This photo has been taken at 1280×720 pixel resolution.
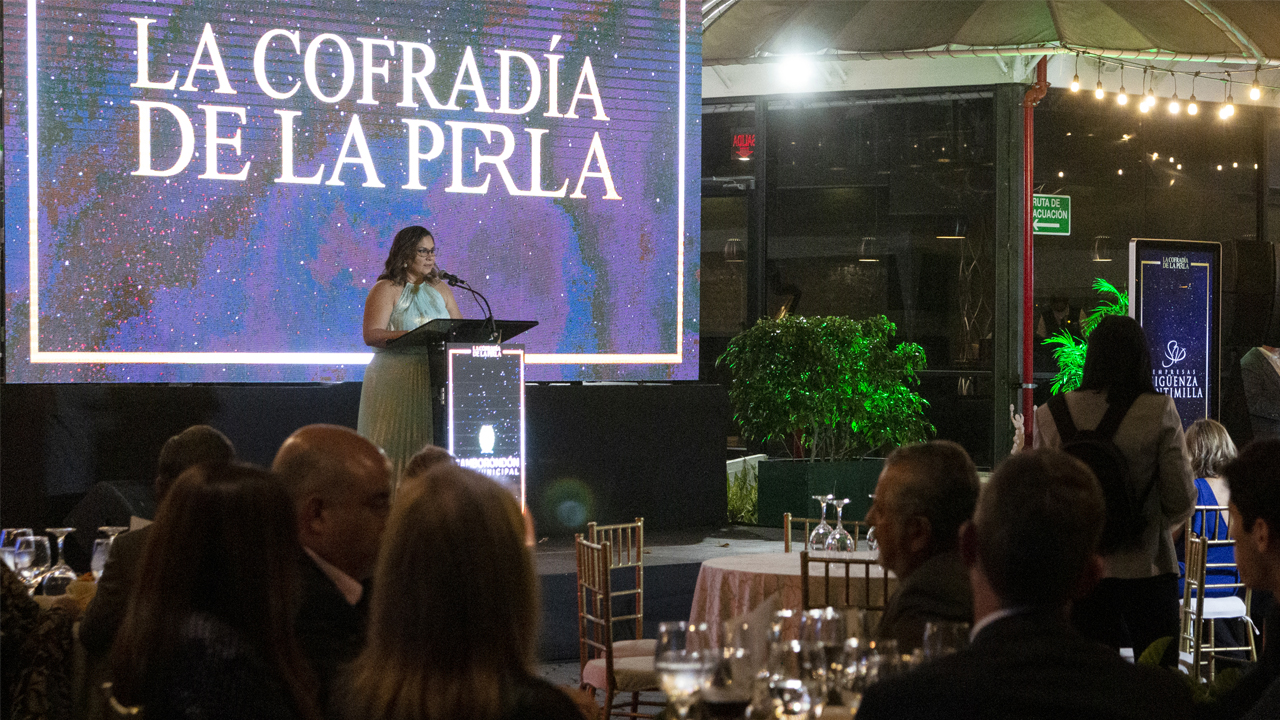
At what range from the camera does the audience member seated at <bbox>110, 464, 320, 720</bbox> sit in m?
1.79

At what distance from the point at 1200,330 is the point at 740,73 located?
15.1ft

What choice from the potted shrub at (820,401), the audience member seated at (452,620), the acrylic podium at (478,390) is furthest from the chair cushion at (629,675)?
the potted shrub at (820,401)

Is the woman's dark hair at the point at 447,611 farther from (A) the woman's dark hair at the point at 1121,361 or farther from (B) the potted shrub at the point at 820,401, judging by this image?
(B) the potted shrub at the point at 820,401

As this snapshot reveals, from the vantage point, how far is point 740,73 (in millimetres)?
11258

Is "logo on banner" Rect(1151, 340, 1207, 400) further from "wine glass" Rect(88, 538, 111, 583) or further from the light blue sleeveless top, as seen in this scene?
"wine glass" Rect(88, 538, 111, 583)

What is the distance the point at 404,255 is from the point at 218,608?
402cm

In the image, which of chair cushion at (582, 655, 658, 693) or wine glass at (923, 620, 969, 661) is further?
chair cushion at (582, 655, 658, 693)

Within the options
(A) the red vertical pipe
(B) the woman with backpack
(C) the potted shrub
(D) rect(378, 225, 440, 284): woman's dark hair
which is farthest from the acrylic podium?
(A) the red vertical pipe

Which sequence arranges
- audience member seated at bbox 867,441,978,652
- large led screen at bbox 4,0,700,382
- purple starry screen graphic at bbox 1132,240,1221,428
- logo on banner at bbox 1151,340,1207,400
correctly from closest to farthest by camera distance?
audience member seated at bbox 867,441,978,652
large led screen at bbox 4,0,700,382
purple starry screen graphic at bbox 1132,240,1221,428
logo on banner at bbox 1151,340,1207,400

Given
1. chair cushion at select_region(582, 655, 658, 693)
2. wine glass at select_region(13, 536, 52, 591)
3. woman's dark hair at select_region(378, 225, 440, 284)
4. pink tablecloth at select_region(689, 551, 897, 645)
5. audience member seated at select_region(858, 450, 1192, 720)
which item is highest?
woman's dark hair at select_region(378, 225, 440, 284)

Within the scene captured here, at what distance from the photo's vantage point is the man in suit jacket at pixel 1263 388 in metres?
8.72

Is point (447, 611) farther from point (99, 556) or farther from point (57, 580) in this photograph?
point (57, 580)

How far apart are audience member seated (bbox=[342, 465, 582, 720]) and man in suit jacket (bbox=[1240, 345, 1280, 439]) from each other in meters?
8.26

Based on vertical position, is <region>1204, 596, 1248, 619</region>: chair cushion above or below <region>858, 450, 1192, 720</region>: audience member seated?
below
